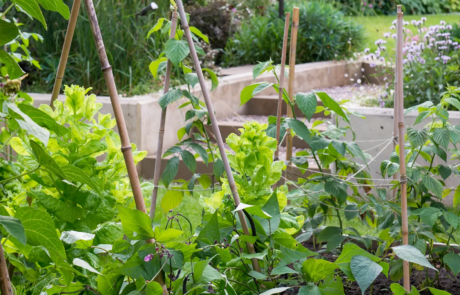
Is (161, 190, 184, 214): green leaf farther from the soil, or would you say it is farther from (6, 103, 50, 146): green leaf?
(6, 103, 50, 146): green leaf

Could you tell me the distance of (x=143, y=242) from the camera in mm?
1327

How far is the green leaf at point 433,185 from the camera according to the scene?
2.04 metres

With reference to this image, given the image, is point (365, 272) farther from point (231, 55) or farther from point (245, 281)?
point (231, 55)

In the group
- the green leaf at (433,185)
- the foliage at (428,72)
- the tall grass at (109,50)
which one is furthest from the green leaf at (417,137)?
the tall grass at (109,50)

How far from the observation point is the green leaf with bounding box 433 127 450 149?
76.2 inches

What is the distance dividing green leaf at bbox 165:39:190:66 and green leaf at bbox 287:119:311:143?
0.44 meters

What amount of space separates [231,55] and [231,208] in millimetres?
6659

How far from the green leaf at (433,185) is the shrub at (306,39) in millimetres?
5599

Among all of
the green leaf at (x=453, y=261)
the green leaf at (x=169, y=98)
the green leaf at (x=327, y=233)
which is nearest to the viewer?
the green leaf at (x=169, y=98)

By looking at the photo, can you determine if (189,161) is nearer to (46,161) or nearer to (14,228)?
(46,161)

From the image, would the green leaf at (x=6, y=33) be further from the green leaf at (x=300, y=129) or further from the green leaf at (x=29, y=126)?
the green leaf at (x=300, y=129)

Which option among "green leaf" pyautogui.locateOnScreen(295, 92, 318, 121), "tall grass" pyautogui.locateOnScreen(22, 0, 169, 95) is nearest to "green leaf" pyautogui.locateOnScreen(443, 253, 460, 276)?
"green leaf" pyautogui.locateOnScreen(295, 92, 318, 121)

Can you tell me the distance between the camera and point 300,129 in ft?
6.20

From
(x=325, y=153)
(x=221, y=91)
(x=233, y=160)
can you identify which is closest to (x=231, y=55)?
(x=221, y=91)
